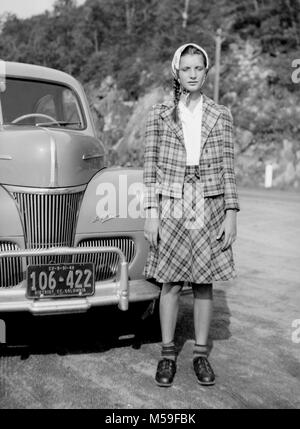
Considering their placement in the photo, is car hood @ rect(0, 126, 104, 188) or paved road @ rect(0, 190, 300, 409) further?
car hood @ rect(0, 126, 104, 188)

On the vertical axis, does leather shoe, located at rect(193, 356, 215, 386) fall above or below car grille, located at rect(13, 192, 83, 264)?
below

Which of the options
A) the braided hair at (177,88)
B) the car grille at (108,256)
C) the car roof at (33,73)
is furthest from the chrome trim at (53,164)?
the car roof at (33,73)

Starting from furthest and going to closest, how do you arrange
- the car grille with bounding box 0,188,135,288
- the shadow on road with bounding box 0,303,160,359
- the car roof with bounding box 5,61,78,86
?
the car roof with bounding box 5,61,78,86, the shadow on road with bounding box 0,303,160,359, the car grille with bounding box 0,188,135,288

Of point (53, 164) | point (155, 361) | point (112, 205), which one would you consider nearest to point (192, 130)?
point (112, 205)

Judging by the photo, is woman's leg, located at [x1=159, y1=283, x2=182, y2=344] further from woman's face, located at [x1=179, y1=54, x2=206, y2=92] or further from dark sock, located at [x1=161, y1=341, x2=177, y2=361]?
woman's face, located at [x1=179, y1=54, x2=206, y2=92]

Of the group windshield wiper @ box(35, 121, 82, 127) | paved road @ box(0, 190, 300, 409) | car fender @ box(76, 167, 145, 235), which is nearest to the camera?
paved road @ box(0, 190, 300, 409)

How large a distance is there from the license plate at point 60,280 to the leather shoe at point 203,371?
2.41 feet

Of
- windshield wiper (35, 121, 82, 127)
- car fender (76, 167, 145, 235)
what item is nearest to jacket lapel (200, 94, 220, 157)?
car fender (76, 167, 145, 235)

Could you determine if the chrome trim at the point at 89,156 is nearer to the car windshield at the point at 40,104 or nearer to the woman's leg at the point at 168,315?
the car windshield at the point at 40,104

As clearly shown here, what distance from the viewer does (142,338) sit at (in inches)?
139

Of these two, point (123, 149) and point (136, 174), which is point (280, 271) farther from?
point (123, 149)

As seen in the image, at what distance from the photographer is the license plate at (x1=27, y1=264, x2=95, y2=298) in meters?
2.82

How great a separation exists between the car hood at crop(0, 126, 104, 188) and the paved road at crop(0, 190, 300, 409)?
88cm

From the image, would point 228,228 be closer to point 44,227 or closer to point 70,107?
point 44,227
